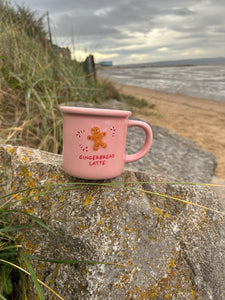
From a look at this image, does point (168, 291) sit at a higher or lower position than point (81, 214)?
lower

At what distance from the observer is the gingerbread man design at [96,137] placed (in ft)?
3.32

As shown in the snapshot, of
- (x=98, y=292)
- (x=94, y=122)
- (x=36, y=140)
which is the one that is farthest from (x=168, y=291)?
(x=36, y=140)

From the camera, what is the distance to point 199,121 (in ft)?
21.0

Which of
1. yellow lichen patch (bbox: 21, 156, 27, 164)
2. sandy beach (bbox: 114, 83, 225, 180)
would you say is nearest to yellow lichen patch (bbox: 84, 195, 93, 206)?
yellow lichen patch (bbox: 21, 156, 27, 164)

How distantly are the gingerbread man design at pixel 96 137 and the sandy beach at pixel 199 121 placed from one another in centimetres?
262

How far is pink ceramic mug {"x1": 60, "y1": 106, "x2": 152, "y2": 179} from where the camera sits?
1007 mm

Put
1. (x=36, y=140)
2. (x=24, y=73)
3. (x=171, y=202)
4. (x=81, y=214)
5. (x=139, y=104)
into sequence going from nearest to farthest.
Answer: (x=81, y=214)
(x=171, y=202)
(x=36, y=140)
(x=24, y=73)
(x=139, y=104)

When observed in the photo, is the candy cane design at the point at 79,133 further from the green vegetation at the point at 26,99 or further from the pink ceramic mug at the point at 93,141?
the green vegetation at the point at 26,99

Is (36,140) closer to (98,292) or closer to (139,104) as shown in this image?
(98,292)

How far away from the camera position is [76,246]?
954mm

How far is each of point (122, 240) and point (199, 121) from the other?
231 inches

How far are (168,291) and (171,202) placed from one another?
335 millimetres

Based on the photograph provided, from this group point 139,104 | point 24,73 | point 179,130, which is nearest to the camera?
point 24,73

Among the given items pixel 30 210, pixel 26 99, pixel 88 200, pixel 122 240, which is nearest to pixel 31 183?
pixel 30 210
